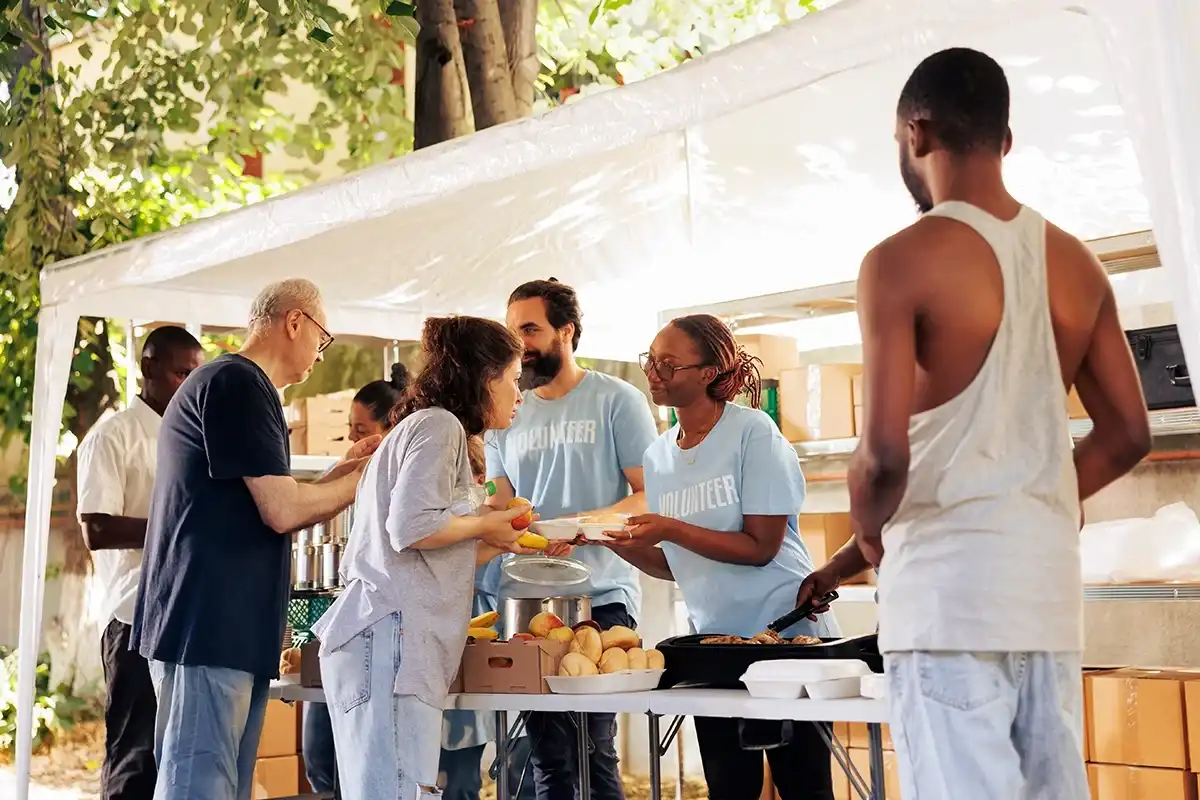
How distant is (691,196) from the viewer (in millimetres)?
5586

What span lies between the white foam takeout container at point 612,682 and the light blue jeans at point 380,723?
316mm

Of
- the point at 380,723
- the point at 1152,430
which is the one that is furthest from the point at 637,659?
the point at 1152,430

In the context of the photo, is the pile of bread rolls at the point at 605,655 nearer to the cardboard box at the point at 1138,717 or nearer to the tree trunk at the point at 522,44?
the cardboard box at the point at 1138,717

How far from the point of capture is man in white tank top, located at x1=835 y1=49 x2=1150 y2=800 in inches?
85.5

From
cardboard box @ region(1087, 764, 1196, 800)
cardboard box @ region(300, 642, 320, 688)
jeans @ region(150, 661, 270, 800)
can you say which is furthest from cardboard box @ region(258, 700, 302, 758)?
cardboard box @ region(1087, 764, 1196, 800)

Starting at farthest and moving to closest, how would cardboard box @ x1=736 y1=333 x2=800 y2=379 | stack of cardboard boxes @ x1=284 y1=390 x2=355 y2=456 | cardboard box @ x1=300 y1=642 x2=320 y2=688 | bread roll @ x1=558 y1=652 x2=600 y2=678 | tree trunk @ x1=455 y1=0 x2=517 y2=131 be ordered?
tree trunk @ x1=455 y1=0 x2=517 y2=131 → stack of cardboard boxes @ x1=284 y1=390 x2=355 y2=456 → cardboard box @ x1=736 y1=333 x2=800 y2=379 → cardboard box @ x1=300 y1=642 x2=320 y2=688 → bread roll @ x1=558 y1=652 x2=600 y2=678

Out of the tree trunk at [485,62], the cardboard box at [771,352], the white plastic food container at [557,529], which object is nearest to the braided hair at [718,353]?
the white plastic food container at [557,529]

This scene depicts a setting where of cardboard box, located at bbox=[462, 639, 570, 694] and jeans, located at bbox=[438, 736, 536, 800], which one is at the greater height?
cardboard box, located at bbox=[462, 639, 570, 694]

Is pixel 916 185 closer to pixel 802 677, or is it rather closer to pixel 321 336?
pixel 802 677

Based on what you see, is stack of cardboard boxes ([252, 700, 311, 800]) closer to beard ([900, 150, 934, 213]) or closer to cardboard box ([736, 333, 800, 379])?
cardboard box ([736, 333, 800, 379])

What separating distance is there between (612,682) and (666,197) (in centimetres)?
268

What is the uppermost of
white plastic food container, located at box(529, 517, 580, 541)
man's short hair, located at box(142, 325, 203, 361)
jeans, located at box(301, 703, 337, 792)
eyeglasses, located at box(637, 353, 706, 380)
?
man's short hair, located at box(142, 325, 203, 361)

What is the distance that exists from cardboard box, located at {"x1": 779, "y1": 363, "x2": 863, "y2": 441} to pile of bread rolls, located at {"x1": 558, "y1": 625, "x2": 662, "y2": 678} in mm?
2169

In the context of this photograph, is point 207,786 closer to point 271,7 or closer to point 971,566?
point 971,566
